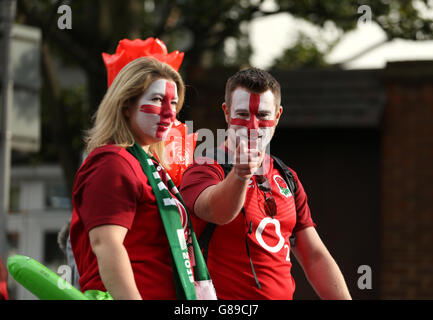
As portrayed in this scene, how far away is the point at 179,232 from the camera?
2768mm

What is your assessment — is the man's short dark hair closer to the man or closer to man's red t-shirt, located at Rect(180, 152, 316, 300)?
the man

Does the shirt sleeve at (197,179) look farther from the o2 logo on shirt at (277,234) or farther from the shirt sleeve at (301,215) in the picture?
the shirt sleeve at (301,215)

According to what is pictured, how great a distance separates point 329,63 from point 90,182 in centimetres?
1245

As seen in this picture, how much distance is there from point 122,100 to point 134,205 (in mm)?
397

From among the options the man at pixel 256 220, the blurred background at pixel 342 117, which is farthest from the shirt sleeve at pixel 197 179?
the blurred background at pixel 342 117

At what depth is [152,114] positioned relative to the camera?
2930 mm

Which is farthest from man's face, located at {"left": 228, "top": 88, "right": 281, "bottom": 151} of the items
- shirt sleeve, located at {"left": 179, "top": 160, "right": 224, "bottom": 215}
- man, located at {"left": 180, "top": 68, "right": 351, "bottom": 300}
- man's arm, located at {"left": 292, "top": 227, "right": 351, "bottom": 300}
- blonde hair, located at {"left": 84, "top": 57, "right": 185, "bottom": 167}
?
man's arm, located at {"left": 292, "top": 227, "right": 351, "bottom": 300}

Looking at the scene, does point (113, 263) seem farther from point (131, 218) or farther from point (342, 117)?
point (342, 117)

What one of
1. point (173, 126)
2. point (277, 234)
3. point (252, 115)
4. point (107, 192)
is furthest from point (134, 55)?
point (107, 192)

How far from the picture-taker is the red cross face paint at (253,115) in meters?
2.95
